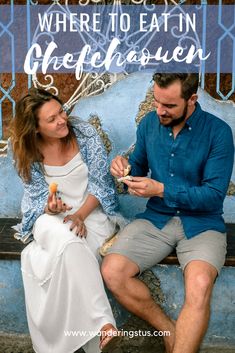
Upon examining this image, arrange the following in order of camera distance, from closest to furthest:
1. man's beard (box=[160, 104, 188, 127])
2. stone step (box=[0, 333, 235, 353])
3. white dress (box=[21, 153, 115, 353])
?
white dress (box=[21, 153, 115, 353]), man's beard (box=[160, 104, 188, 127]), stone step (box=[0, 333, 235, 353])

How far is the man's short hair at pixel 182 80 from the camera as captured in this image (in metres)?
3.74

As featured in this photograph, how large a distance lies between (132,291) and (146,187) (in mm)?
607

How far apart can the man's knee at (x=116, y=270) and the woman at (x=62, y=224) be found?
6 cm

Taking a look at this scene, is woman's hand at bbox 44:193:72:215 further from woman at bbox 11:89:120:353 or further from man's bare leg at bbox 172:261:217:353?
man's bare leg at bbox 172:261:217:353

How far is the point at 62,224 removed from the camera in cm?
395

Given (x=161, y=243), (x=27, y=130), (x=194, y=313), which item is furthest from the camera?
(x=27, y=130)

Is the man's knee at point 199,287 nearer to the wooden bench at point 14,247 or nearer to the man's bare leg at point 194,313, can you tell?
the man's bare leg at point 194,313

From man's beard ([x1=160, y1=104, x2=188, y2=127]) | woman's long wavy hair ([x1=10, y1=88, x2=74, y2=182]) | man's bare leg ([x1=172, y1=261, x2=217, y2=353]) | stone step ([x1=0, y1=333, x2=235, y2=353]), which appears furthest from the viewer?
stone step ([x1=0, y1=333, x2=235, y2=353])

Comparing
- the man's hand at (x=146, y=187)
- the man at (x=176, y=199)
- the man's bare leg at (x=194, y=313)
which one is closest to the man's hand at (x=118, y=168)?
the man at (x=176, y=199)

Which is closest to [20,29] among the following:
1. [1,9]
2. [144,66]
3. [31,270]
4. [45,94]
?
[1,9]

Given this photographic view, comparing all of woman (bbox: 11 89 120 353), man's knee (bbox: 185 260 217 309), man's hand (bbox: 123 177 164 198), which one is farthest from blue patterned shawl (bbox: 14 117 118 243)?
man's knee (bbox: 185 260 217 309)

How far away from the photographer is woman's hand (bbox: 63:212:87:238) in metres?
3.96

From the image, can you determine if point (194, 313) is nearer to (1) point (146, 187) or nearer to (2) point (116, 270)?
(2) point (116, 270)

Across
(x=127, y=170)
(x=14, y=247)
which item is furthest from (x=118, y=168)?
(x=14, y=247)
